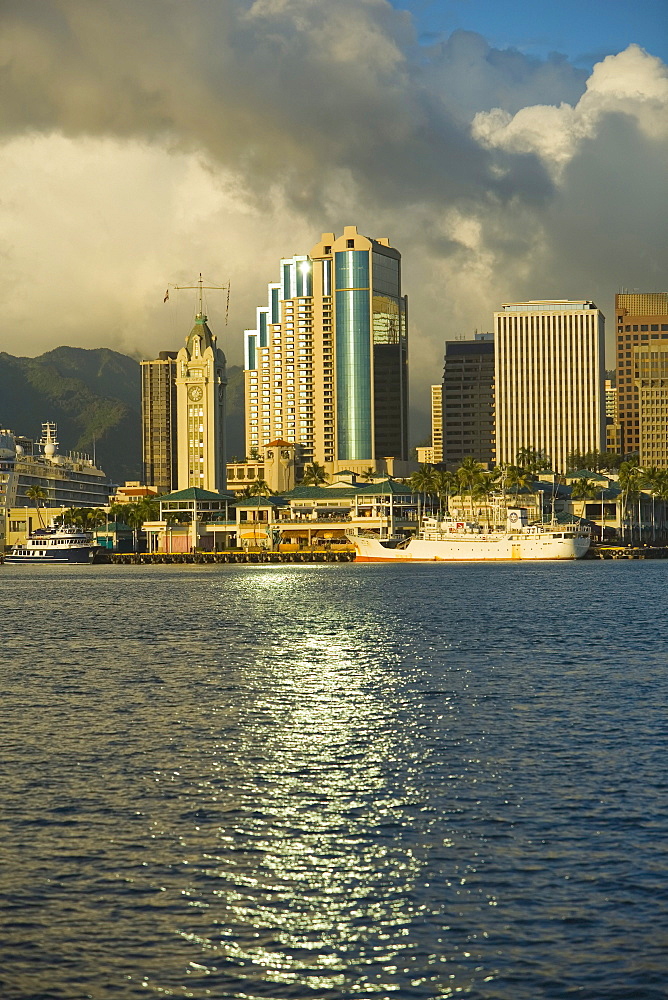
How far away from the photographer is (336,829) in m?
30.7

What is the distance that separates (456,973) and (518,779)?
49.0 feet

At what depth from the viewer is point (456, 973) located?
21453 mm

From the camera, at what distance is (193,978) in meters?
21.4

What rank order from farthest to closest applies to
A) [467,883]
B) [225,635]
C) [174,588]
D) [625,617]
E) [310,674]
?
1. [174,588]
2. [625,617]
3. [225,635]
4. [310,674]
5. [467,883]

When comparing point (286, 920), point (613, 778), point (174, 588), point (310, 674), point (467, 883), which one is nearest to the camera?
point (286, 920)

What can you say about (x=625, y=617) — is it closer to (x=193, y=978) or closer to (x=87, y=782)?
(x=87, y=782)

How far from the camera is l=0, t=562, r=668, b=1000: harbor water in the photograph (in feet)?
71.9

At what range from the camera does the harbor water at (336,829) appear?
21906 mm

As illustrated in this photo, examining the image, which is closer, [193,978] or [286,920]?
[193,978]

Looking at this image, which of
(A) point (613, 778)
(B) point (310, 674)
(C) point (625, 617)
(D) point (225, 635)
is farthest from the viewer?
(C) point (625, 617)

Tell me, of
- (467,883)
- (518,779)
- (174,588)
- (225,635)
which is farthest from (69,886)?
(174,588)

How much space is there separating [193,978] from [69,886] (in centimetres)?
578

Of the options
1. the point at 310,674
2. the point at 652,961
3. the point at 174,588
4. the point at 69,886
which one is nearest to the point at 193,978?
the point at 69,886

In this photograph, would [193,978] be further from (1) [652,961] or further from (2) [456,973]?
(1) [652,961]
